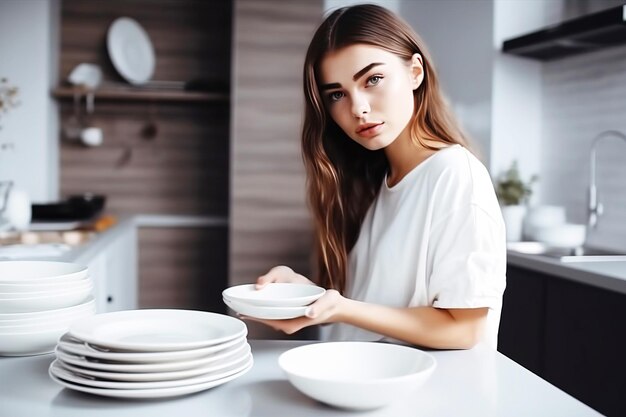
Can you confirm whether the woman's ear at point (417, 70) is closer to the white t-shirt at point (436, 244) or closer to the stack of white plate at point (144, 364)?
the white t-shirt at point (436, 244)

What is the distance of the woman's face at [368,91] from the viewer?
131 centimetres

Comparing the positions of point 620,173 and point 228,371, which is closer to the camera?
point 228,371

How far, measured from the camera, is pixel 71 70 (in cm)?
402

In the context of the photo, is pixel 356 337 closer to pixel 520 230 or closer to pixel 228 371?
pixel 228 371

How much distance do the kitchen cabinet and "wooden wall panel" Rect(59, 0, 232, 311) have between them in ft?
6.77

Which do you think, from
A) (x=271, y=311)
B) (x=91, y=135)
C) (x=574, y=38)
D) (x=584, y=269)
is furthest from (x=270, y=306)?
(x=91, y=135)

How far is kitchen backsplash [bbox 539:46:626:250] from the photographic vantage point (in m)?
2.68

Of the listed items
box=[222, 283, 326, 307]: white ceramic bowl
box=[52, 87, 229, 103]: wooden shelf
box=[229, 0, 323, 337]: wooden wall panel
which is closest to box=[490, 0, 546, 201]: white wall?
box=[229, 0, 323, 337]: wooden wall panel

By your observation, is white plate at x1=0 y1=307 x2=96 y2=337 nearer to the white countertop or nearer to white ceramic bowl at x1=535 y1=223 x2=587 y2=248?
the white countertop

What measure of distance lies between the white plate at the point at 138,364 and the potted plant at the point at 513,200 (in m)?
2.27

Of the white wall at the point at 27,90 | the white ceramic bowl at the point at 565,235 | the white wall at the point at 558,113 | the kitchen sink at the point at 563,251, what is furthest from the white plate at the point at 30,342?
the white wall at the point at 27,90

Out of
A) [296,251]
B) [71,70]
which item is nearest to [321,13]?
[296,251]

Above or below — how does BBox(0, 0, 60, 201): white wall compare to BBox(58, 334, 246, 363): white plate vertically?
above

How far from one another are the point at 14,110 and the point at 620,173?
295cm
